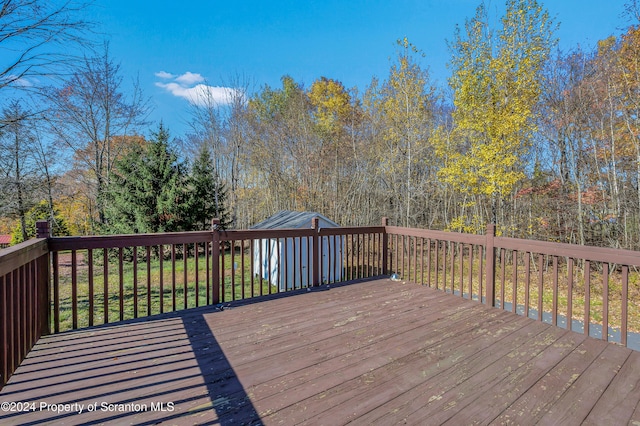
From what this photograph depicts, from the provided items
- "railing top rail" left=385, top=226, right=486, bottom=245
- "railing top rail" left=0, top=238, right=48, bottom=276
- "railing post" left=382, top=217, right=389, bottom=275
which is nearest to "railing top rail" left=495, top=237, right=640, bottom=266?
"railing top rail" left=385, top=226, right=486, bottom=245

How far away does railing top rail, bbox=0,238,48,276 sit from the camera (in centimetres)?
166

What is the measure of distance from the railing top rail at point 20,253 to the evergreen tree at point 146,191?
8.46 m

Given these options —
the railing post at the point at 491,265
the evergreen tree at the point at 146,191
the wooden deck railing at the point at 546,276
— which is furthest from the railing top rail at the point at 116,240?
the evergreen tree at the point at 146,191

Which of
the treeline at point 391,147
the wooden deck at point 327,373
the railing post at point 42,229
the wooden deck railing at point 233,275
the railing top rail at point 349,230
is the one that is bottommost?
the wooden deck at point 327,373

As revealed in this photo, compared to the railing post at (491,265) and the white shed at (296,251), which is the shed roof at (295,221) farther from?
the railing post at (491,265)

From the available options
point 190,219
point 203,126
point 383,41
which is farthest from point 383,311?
point 203,126

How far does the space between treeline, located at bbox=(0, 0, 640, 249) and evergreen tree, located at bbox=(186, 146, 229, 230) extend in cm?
6

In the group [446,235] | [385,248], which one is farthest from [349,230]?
[446,235]

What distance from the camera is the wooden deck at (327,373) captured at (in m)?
1.51

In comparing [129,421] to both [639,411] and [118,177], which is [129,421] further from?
[118,177]

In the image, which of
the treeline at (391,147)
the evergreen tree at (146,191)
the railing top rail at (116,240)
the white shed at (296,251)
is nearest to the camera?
the railing top rail at (116,240)

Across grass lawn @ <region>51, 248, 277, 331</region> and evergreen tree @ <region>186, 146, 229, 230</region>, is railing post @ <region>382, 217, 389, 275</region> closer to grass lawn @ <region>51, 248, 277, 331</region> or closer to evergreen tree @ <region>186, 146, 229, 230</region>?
grass lawn @ <region>51, 248, 277, 331</region>

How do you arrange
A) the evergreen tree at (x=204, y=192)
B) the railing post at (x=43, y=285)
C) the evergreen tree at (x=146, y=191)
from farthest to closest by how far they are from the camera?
the evergreen tree at (x=204, y=192), the evergreen tree at (x=146, y=191), the railing post at (x=43, y=285)

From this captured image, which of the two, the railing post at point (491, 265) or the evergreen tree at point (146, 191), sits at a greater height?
the evergreen tree at point (146, 191)
